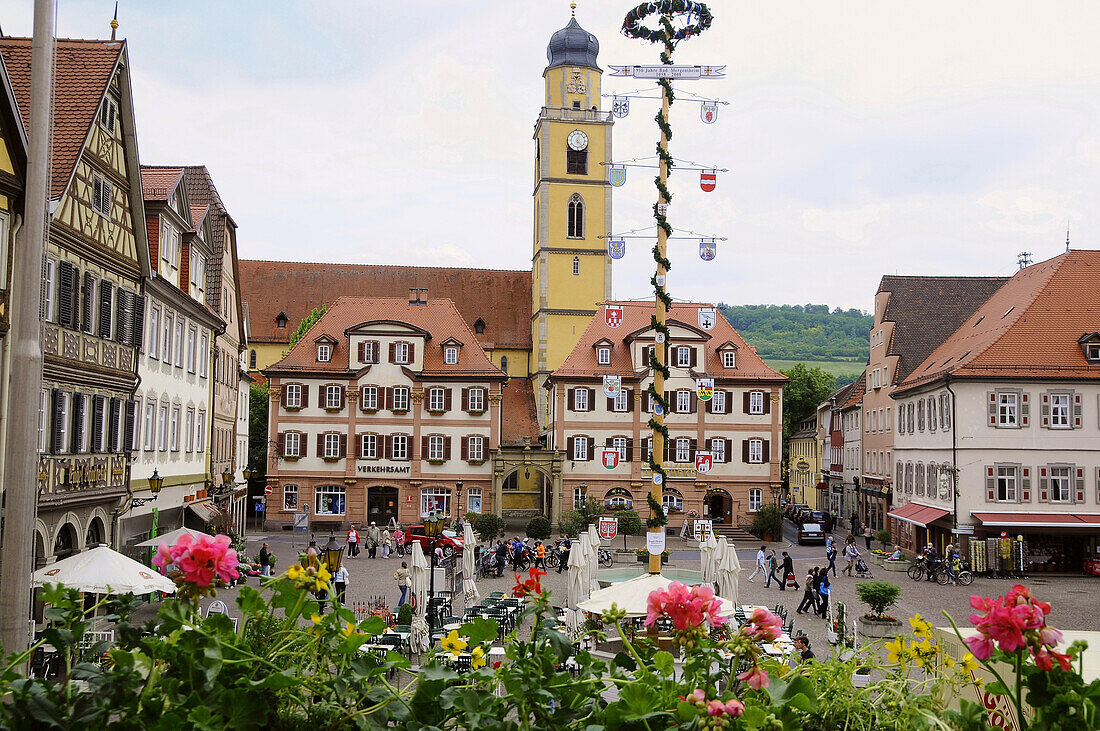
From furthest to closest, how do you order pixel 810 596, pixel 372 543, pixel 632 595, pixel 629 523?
pixel 629 523, pixel 372 543, pixel 810 596, pixel 632 595

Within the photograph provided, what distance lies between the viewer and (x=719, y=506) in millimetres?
55781

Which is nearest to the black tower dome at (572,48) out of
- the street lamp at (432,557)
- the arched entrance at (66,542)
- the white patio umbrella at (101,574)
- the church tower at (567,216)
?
the church tower at (567,216)

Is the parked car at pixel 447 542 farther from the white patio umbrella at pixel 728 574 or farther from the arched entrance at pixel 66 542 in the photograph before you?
the arched entrance at pixel 66 542

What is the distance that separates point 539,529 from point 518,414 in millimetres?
16565

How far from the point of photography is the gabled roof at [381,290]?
229 ft

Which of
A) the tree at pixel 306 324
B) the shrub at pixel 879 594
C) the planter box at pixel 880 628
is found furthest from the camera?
the tree at pixel 306 324

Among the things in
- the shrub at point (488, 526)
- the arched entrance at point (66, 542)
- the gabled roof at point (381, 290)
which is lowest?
the shrub at point (488, 526)

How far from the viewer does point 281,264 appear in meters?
72.2

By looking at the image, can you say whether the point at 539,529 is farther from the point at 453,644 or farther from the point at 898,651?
the point at 453,644

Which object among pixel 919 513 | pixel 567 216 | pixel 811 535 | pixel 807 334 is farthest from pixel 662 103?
pixel 807 334

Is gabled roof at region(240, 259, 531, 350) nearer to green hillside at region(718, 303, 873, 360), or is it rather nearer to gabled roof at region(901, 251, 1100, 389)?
gabled roof at region(901, 251, 1100, 389)

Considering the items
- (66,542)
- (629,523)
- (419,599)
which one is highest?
(66,542)

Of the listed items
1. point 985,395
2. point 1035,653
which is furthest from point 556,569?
point 1035,653

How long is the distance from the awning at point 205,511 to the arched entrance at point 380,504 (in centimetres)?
1831
